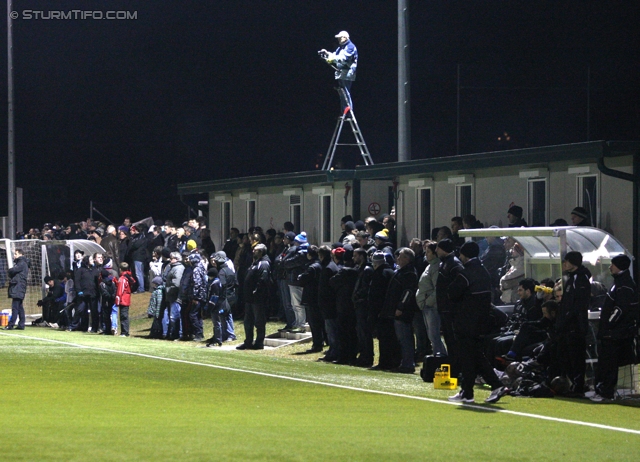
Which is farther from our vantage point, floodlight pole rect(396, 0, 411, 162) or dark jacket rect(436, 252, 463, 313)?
floodlight pole rect(396, 0, 411, 162)

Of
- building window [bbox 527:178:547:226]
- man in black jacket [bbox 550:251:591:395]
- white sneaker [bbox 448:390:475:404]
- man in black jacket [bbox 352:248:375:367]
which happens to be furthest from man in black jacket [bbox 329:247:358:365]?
white sneaker [bbox 448:390:475:404]

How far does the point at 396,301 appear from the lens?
16.7 metres

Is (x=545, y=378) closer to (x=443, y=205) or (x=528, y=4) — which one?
(x=443, y=205)

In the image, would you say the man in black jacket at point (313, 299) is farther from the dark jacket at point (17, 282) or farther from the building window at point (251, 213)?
the dark jacket at point (17, 282)

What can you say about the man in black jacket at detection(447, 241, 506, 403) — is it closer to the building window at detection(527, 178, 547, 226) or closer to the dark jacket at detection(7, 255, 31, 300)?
the building window at detection(527, 178, 547, 226)

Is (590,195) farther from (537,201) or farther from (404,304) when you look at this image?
(404,304)

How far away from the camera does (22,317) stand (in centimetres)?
2747

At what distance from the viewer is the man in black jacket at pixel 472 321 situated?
1250cm

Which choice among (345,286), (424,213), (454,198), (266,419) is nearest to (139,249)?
(424,213)

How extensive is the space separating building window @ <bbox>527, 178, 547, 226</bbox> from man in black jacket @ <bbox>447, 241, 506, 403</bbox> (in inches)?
274

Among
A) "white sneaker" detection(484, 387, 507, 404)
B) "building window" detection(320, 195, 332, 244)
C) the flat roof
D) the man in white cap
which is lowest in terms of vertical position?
"white sneaker" detection(484, 387, 507, 404)

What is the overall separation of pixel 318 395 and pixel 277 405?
1114mm

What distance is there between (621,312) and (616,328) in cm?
19

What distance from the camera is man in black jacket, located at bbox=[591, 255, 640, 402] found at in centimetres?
1320
